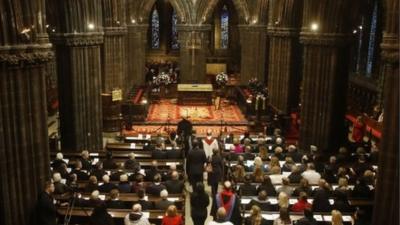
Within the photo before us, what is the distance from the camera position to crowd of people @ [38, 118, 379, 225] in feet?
36.1

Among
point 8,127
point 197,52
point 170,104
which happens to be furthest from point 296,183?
point 197,52

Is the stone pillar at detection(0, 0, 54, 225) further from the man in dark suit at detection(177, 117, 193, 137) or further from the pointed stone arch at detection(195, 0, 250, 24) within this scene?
the pointed stone arch at detection(195, 0, 250, 24)

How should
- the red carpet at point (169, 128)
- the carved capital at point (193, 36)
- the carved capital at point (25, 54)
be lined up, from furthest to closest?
the carved capital at point (193, 36) < the red carpet at point (169, 128) < the carved capital at point (25, 54)

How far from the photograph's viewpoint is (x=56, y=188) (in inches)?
505

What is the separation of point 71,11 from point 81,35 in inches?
40.0

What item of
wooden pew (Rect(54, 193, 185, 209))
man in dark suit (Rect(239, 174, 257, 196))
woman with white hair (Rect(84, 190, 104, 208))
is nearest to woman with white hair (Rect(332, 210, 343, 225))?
man in dark suit (Rect(239, 174, 257, 196))

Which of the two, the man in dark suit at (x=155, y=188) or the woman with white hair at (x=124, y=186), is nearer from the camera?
the man in dark suit at (x=155, y=188)

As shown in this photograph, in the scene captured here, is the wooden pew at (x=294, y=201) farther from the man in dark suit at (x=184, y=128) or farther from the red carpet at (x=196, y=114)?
Answer: the red carpet at (x=196, y=114)

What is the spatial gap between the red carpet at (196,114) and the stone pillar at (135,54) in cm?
381

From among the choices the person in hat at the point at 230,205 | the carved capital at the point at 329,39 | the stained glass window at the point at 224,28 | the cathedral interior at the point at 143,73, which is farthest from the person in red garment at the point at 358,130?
the stained glass window at the point at 224,28

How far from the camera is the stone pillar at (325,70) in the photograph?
1853cm

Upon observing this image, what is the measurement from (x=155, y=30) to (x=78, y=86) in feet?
95.4

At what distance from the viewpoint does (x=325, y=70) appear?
19.1 m

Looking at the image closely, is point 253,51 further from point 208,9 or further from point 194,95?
point 194,95
